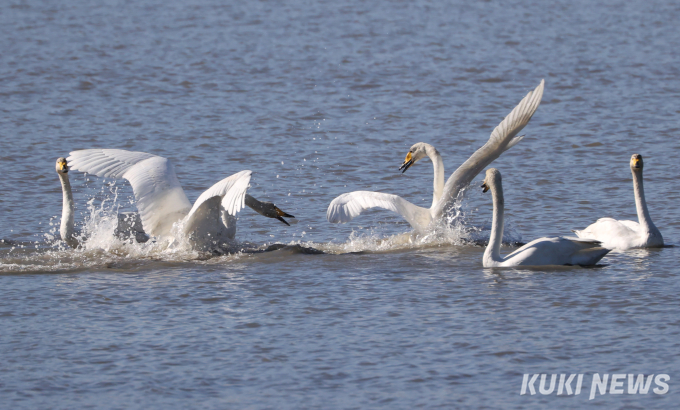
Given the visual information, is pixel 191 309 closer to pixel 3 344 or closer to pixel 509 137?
pixel 3 344

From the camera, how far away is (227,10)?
32.9 meters

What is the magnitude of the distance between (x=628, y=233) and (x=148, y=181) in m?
4.88

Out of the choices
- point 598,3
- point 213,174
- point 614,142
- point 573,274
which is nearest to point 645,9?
point 598,3

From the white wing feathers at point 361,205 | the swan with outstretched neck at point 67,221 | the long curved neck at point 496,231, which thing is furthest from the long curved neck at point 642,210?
the swan with outstretched neck at point 67,221

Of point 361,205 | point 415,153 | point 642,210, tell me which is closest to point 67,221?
point 361,205

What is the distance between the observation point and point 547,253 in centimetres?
940

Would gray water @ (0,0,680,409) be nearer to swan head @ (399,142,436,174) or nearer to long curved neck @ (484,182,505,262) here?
long curved neck @ (484,182,505,262)

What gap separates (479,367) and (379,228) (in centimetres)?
505

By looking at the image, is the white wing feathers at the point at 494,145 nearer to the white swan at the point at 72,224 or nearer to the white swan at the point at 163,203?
the white swan at the point at 163,203

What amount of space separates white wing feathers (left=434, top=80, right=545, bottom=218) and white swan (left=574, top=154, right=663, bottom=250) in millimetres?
1198

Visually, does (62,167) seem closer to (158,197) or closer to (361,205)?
(158,197)

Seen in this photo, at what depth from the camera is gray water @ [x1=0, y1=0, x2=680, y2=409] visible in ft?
22.8

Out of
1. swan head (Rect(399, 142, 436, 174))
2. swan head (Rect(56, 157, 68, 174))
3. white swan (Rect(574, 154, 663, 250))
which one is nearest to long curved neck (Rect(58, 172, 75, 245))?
swan head (Rect(56, 157, 68, 174))

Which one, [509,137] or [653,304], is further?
[509,137]
